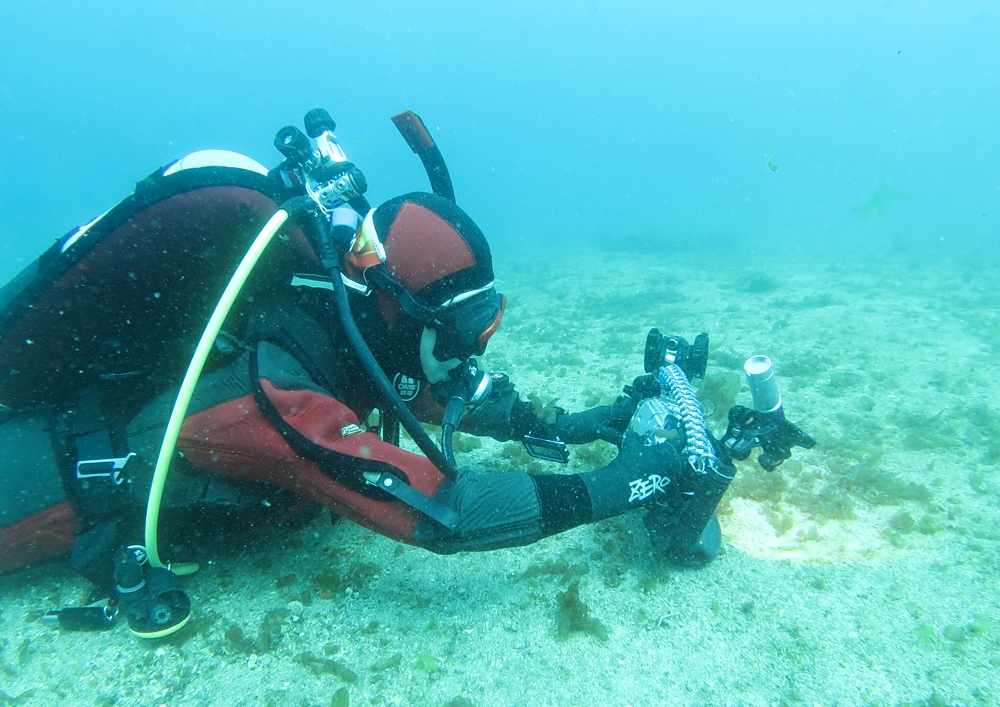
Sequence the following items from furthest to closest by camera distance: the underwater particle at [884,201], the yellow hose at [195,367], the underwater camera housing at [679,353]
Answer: the underwater particle at [884,201]
the underwater camera housing at [679,353]
the yellow hose at [195,367]

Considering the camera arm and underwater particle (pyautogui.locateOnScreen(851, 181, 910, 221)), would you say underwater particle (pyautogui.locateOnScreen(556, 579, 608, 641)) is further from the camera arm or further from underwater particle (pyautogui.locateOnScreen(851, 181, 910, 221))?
underwater particle (pyautogui.locateOnScreen(851, 181, 910, 221))

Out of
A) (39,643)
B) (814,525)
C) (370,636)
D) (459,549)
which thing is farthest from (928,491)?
(39,643)

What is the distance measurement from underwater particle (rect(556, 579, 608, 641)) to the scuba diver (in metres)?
0.56

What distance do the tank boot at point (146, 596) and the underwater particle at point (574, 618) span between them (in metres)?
1.87

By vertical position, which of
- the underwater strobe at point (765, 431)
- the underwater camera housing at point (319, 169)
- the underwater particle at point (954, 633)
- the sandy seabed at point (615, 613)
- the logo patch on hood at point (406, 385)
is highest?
the underwater camera housing at point (319, 169)

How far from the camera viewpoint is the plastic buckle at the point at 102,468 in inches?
81.3

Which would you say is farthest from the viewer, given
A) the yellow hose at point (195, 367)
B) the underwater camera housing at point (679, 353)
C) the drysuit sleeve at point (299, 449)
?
the underwater camera housing at point (679, 353)

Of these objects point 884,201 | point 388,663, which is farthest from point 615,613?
point 884,201

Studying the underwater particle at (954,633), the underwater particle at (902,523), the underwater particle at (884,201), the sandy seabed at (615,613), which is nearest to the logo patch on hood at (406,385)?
the sandy seabed at (615,613)

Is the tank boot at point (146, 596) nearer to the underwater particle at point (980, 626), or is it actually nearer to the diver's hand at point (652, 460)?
the diver's hand at point (652, 460)

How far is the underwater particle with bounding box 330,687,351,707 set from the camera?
2.00 metres

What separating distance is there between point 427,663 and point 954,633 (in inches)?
104

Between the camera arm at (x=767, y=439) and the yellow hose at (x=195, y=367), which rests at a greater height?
the yellow hose at (x=195, y=367)

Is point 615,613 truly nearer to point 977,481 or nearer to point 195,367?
point 195,367
